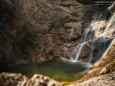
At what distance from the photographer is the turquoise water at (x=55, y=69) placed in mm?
30547

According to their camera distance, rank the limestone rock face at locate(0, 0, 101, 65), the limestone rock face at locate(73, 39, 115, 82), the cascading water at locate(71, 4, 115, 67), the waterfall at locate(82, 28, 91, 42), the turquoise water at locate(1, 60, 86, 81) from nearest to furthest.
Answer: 1. the limestone rock face at locate(73, 39, 115, 82)
2. the turquoise water at locate(1, 60, 86, 81)
3. the limestone rock face at locate(0, 0, 101, 65)
4. the cascading water at locate(71, 4, 115, 67)
5. the waterfall at locate(82, 28, 91, 42)

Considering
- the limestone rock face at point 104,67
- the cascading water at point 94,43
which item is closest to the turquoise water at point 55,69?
the cascading water at point 94,43

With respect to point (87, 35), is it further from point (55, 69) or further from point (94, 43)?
point (55, 69)

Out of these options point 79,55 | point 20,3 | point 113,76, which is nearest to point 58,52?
point 79,55

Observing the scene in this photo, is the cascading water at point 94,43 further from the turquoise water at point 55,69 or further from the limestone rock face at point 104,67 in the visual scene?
the limestone rock face at point 104,67

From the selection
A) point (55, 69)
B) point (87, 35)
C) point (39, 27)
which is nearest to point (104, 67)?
point (55, 69)

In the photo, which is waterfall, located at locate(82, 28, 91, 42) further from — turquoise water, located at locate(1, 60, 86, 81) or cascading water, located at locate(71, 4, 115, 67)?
turquoise water, located at locate(1, 60, 86, 81)

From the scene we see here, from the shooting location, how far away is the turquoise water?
30547mm

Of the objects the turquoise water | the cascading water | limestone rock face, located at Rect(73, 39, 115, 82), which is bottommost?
limestone rock face, located at Rect(73, 39, 115, 82)

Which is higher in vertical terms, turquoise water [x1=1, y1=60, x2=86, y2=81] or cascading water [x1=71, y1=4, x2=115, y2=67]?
cascading water [x1=71, y1=4, x2=115, y2=67]

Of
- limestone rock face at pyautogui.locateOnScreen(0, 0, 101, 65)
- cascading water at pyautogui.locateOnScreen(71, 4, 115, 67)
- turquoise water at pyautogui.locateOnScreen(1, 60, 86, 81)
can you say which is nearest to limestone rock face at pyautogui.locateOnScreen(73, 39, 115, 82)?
turquoise water at pyautogui.locateOnScreen(1, 60, 86, 81)

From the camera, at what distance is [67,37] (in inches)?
1610

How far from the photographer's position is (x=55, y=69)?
3362 cm

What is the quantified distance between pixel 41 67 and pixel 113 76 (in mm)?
16340
